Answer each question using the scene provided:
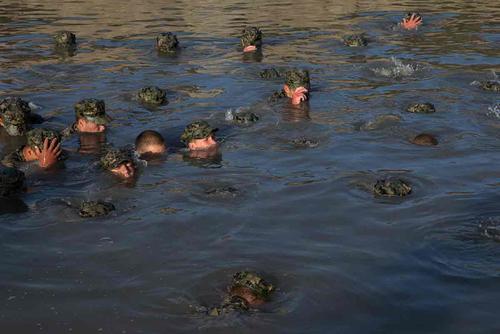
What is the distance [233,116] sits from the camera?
1475 centimetres

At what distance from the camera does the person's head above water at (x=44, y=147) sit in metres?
12.0

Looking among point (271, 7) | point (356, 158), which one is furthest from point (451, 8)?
point (356, 158)

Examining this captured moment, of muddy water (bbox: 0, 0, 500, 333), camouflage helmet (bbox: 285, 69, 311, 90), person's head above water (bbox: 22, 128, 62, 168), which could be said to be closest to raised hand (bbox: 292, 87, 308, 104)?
camouflage helmet (bbox: 285, 69, 311, 90)

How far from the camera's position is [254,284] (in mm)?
7637

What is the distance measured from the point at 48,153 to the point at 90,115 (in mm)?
1895

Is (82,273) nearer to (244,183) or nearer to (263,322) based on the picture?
(263,322)

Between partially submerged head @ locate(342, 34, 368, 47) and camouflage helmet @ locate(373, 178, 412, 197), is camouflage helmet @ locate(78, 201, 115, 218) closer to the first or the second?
camouflage helmet @ locate(373, 178, 412, 197)

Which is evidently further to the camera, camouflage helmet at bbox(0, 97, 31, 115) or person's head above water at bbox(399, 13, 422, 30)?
person's head above water at bbox(399, 13, 422, 30)

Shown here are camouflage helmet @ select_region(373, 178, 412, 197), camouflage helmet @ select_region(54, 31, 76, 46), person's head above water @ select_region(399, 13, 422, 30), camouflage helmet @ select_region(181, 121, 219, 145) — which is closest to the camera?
camouflage helmet @ select_region(373, 178, 412, 197)

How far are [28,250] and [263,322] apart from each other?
135 inches

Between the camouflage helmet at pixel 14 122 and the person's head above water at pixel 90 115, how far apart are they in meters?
1.07

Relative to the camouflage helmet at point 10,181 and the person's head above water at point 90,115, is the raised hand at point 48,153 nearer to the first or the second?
the camouflage helmet at point 10,181

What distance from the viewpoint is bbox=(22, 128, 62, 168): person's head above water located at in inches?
473

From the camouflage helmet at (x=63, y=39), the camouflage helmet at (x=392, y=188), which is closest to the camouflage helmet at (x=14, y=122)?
the camouflage helmet at (x=392, y=188)
